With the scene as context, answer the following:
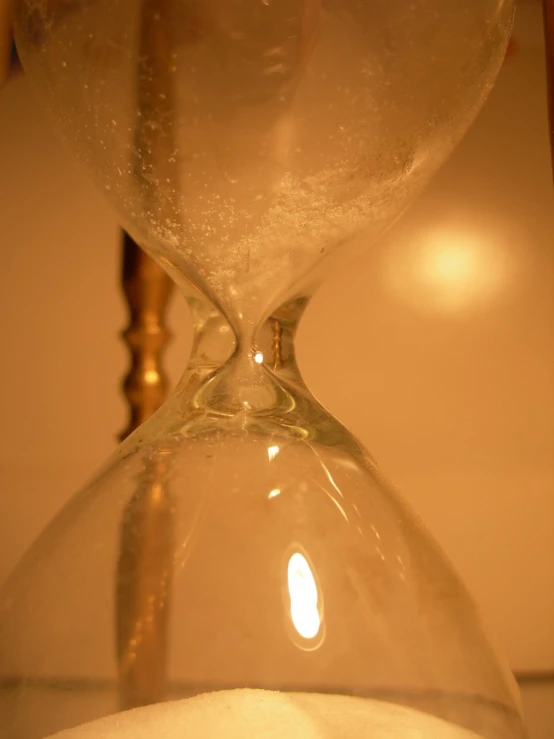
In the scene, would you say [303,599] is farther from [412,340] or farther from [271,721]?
[412,340]

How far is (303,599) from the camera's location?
0.40m

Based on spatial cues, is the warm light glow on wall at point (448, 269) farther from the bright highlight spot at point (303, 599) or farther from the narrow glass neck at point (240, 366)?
the bright highlight spot at point (303, 599)

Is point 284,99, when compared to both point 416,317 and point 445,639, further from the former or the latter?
point 416,317

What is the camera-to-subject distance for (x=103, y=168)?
0.47 metres

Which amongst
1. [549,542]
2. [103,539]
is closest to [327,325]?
[549,542]

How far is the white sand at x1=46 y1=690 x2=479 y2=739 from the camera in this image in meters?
0.38

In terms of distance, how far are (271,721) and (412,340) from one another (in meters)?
0.66

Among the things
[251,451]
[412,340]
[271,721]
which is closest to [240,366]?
[251,451]

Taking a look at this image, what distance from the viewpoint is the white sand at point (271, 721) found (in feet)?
1.24

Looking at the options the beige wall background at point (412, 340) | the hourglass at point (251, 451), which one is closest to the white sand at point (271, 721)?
the hourglass at point (251, 451)

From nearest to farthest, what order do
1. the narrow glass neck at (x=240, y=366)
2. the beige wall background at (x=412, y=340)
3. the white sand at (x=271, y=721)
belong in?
the white sand at (x=271, y=721), the narrow glass neck at (x=240, y=366), the beige wall background at (x=412, y=340)

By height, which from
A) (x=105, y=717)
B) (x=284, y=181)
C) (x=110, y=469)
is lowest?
(x=105, y=717)

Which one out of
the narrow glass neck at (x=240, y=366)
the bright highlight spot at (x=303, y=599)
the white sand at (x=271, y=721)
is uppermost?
the narrow glass neck at (x=240, y=366)

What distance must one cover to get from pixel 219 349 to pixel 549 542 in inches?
22.8
